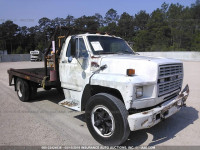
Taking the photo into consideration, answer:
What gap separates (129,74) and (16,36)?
86.8 metres

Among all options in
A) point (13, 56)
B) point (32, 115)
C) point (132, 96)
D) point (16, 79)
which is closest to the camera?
point (132, 96)

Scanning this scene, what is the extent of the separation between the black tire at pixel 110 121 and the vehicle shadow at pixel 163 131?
1.48 ft

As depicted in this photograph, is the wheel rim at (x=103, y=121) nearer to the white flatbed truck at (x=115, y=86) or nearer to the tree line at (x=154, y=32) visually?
the white flatbed truck at (x=115, y=86)

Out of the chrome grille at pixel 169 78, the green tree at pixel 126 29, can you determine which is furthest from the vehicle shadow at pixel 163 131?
the green tree at pixel 126 29

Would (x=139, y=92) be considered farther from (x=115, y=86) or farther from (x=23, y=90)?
(x=23, y=90)

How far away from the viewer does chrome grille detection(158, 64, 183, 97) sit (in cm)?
373

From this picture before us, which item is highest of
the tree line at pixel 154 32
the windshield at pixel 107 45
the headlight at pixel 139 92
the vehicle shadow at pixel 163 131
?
the tree line at pixel 154 32

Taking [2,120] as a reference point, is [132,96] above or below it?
above

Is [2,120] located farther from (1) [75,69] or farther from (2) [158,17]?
(2) [158,17]

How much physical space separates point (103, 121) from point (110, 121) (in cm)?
15

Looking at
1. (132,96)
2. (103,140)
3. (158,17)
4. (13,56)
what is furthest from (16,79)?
(158,17)

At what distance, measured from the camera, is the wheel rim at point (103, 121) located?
363 centimetres

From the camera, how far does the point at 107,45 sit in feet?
16.1

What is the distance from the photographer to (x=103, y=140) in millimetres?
3701
